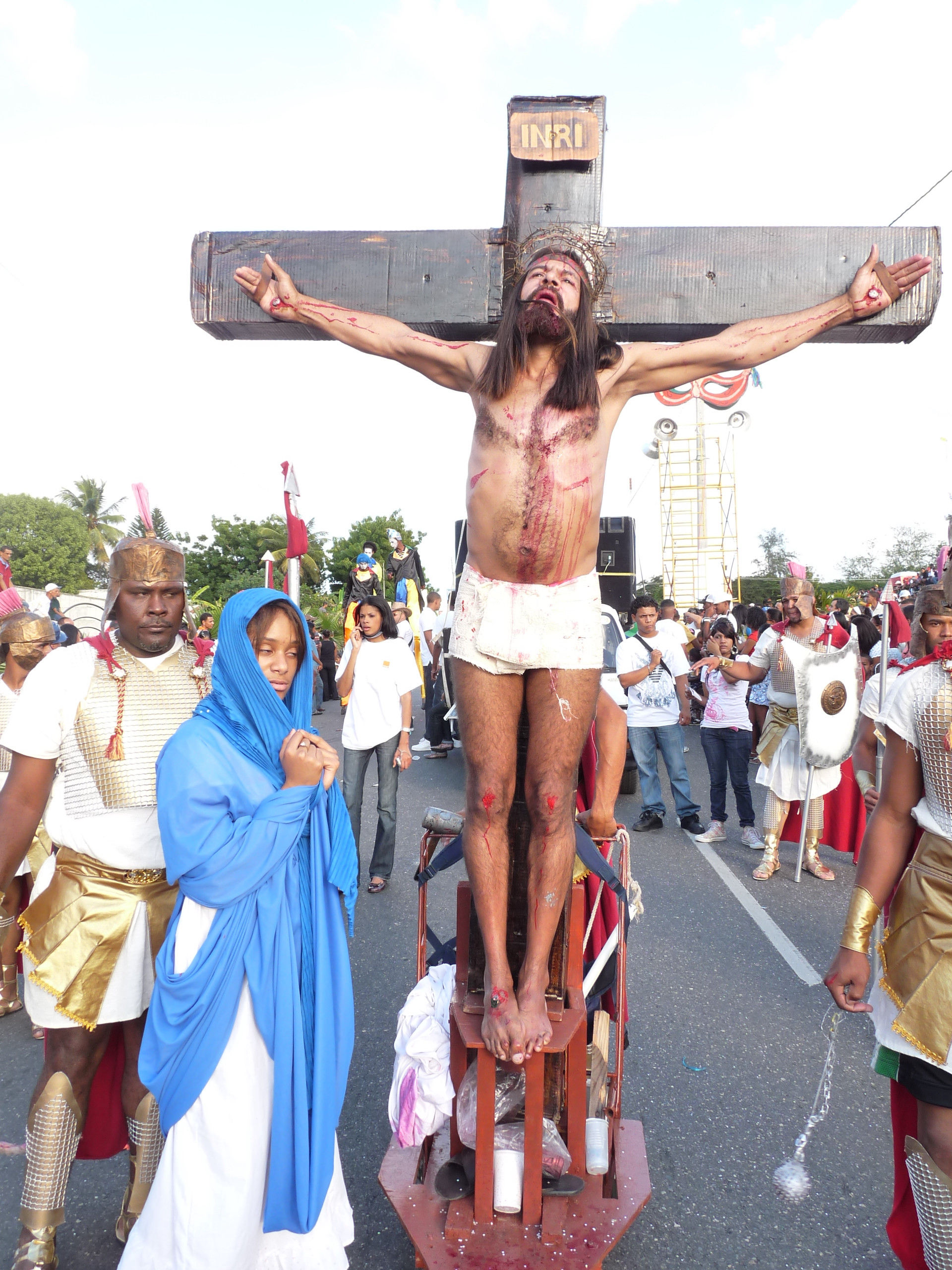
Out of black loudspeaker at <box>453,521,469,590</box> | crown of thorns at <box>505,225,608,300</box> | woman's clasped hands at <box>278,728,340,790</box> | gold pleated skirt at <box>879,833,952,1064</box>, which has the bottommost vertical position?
gold pleated skirt at <box>879,833,952,1064</box>

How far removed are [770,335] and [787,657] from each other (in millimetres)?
4442

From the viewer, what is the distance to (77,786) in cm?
249

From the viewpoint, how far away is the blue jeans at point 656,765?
750 centimetres

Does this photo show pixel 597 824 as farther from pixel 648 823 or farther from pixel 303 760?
pixel 648 823

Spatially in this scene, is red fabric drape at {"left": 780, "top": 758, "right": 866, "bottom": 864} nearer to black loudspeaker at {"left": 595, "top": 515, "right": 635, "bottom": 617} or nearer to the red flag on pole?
the red flag on pole

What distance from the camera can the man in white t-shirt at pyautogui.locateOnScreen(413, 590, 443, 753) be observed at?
1210cm

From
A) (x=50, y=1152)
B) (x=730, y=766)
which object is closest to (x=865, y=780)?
(x=730, y=766)

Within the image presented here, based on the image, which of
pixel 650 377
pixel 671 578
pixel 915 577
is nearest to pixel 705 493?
pixel 671 578

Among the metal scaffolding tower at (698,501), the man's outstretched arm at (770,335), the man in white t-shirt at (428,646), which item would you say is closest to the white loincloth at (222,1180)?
the man's outstretched arm at (770,335)

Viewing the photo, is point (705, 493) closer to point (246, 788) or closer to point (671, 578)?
point (671, 578)

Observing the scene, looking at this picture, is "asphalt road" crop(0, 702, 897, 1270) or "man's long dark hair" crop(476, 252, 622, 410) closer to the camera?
"man's long dark hair" crop(476, 252, 622, 410)

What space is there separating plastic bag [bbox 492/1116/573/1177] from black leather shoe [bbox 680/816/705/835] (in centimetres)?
535

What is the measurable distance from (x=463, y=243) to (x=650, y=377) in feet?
2.19

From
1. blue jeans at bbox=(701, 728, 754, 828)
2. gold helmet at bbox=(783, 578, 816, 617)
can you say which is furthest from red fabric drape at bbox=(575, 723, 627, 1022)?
blue jeans at bbox=(701, 728, 754, 828)
